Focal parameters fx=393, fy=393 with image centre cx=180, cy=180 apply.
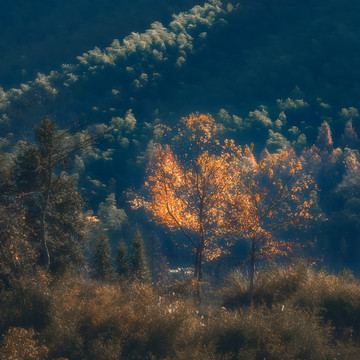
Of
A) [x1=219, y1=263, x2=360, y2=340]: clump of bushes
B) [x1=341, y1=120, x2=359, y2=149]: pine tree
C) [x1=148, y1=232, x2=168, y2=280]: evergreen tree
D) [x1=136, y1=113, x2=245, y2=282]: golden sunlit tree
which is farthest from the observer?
[x1=341, y1=120, x2=359, y2=149]: pine tree

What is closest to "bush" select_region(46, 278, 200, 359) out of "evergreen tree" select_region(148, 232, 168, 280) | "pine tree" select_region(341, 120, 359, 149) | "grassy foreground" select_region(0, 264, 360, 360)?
"grassy foreground" select_region(0, 264, 360, 360)

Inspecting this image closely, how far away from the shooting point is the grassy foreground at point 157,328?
29.3 feet

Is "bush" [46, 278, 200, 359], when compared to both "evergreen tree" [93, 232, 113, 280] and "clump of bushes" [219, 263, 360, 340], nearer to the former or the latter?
"clump of bushes" [219, 263, 360, 340]

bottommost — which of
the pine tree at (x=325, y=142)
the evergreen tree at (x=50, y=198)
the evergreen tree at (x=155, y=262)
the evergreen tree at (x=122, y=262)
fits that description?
the evergreen tree at (x=155, y=262)

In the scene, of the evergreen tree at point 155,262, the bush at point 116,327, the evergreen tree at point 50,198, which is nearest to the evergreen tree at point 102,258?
the evergreen tree at point 50,198

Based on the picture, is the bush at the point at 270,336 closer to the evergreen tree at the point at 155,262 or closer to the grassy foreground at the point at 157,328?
the grassy foreground at the point at 157,328

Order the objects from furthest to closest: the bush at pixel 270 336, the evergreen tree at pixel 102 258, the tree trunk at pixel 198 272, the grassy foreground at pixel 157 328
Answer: the evergreen tree at pixel 102 258 → the tree trunk at pixel 198 272 → the grassy foreground at pixel 157 328 → the bush at pixel 270 336

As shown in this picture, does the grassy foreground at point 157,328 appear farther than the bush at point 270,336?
Yes

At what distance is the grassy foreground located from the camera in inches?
351

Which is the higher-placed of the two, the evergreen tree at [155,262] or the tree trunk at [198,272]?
the tree trunk at [198,272]

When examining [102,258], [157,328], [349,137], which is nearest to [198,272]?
[157,328]

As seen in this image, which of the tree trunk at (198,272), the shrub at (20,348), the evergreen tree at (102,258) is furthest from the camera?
the evergreen tree at (102,258)

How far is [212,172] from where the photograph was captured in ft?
60.4

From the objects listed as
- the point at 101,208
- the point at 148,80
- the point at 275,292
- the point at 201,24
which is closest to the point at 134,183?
the point at 101,208
